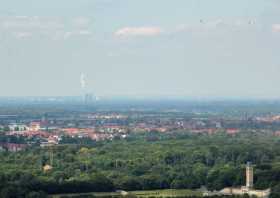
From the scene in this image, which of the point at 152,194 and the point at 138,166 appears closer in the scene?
the point at 152,194

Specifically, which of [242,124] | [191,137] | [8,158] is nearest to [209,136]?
[191,137]

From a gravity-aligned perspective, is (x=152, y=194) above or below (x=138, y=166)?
below

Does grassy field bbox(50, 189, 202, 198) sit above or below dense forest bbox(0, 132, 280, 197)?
below

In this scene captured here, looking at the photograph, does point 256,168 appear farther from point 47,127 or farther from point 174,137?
point 47,127

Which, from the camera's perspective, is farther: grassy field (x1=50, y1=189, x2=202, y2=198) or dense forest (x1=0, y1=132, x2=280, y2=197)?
dense forest (x1=0, y1=132, x2=280, y2=197)

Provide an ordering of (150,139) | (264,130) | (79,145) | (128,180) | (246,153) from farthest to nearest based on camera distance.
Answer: (264,130), (150,139), (79,145), (246,153), (128,180)

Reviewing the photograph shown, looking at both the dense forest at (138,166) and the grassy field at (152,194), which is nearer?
the grassy field at (152,194)

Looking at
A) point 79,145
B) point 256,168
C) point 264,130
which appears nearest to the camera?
point 256,168

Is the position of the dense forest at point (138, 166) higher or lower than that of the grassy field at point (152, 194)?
higher
